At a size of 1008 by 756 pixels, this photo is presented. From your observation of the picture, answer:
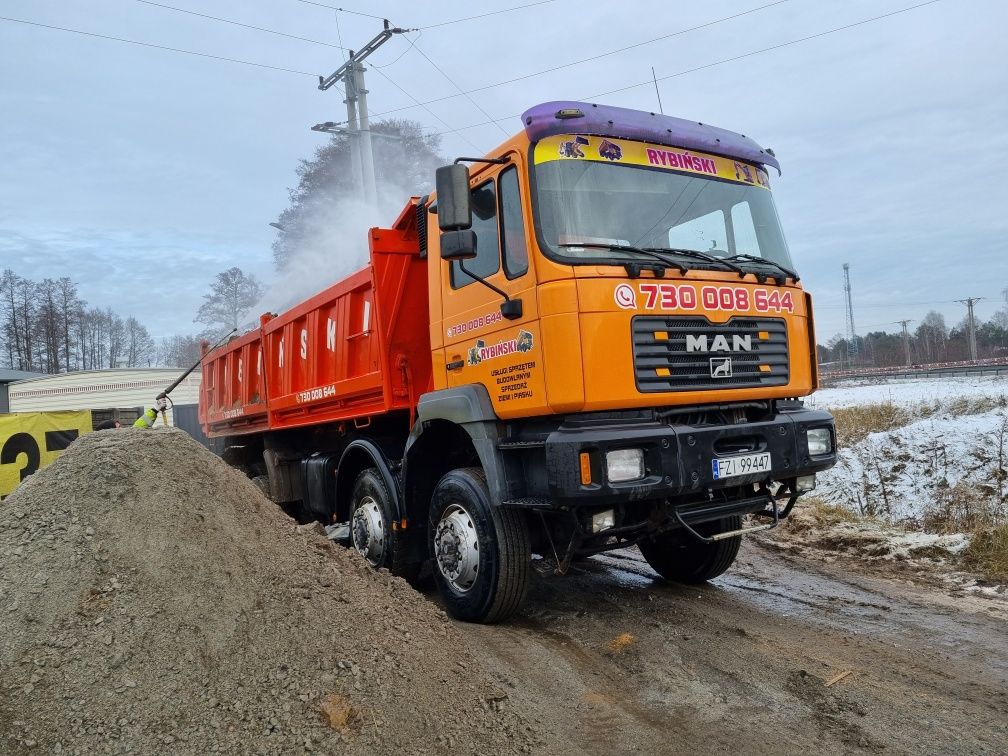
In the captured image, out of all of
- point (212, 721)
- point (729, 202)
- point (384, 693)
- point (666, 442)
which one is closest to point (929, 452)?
point (729, 202)

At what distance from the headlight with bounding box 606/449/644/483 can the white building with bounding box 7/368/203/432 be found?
27.0 meters

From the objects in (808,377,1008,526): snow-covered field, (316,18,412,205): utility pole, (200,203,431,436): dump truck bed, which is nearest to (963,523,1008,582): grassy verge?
(808,377,1008,526): snow-covered field

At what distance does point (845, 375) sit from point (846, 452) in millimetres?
25322

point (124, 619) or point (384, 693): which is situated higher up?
point (124, 619)

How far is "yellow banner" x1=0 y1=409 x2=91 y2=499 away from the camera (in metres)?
11.3

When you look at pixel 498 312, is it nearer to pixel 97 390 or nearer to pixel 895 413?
pixel 895 413

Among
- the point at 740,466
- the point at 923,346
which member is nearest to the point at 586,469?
the point at 740,466

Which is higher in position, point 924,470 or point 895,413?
point 895,413

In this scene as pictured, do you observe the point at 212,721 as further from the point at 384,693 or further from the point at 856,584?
the point at 856,584

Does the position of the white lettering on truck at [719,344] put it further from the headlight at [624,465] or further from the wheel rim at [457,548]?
the wheel rim at [457,548]

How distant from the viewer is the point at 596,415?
157 inches

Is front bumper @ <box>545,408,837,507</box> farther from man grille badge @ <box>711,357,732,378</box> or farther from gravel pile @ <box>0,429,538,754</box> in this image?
gravel pile @ <box>0,429,538,754</box>

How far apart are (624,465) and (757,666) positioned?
1.26 metres

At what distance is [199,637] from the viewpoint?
3.17 m
